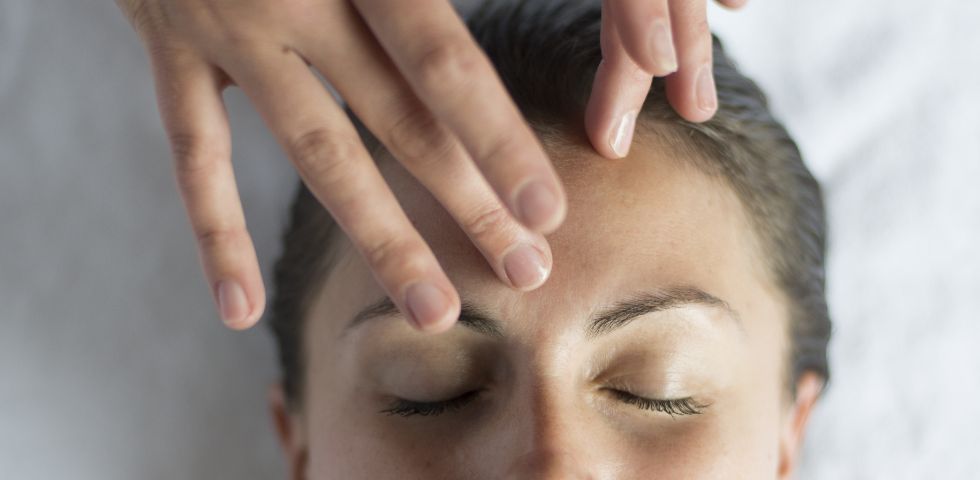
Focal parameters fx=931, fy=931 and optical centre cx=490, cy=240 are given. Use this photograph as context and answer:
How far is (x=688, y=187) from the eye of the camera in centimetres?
100

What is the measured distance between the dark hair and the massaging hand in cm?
10

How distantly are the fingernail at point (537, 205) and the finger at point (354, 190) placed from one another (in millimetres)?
123

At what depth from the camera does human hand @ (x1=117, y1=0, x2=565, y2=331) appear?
816 millimetres

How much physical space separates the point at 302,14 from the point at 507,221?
28 cm

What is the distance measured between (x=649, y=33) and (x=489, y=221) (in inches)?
8.7

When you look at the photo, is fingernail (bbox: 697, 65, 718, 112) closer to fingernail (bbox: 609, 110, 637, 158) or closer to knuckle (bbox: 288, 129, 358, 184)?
fingernail (bbox: 609, 110, 637, 158)

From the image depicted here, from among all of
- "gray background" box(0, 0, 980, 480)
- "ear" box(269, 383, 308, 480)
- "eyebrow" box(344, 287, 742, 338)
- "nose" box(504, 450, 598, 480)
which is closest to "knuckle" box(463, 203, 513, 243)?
"eyebrow" box(344, 287, 742, 338)

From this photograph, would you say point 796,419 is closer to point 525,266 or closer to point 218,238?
point 525,266

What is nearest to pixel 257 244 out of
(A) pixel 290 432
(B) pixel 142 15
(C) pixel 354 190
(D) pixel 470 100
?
(A) pixel 290 432

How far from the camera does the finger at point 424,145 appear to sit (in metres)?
0.86

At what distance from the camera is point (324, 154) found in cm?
86

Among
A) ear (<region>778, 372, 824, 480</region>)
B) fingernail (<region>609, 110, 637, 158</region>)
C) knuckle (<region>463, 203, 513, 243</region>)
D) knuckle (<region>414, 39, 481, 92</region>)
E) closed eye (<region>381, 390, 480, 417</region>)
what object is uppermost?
knuckle (<region>414, 39, 481, 92</region>)

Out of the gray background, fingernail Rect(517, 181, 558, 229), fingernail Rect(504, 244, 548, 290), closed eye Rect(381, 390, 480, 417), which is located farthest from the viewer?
the gray background

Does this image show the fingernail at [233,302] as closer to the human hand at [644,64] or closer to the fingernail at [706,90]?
the human hand at [644,64]
